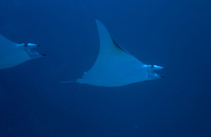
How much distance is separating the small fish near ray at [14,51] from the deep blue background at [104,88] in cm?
345

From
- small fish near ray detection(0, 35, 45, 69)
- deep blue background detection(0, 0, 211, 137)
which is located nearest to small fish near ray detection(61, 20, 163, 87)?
small fish near ray detection(0, 35, 45, 69)

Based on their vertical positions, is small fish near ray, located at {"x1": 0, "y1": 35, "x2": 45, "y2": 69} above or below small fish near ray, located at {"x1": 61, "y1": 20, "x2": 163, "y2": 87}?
above

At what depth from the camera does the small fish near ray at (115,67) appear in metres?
2.70

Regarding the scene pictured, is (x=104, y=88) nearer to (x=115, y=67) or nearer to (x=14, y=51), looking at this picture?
(x=115, y=67)

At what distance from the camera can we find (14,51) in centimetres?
304

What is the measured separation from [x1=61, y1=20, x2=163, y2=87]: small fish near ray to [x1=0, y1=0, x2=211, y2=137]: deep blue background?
3.78 meters

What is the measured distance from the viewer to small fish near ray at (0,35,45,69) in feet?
9.72

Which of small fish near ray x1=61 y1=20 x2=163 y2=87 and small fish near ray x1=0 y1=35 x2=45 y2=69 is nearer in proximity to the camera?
small fish near ray x1=61 y1=20 x2=163 y2=87

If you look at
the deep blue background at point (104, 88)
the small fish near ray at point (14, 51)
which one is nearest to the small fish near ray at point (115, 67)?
the small fish near ray at point (14, 51)

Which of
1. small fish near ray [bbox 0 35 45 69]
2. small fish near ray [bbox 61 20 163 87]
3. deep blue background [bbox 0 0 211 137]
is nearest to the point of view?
small fish near ray [bbox 61 20 163 87]

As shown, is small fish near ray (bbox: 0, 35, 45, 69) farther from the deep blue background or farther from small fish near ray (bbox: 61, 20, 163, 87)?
the deep blue background

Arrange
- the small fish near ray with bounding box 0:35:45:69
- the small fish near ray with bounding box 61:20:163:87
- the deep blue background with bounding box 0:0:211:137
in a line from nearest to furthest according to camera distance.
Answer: the small fish near ray with bounding box 61:20:163:87 < the small fish near ray with bounding box 0:35:45:69 < the deep blue background with bounding box 0:0:211:137

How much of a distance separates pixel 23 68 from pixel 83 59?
2.20 metres

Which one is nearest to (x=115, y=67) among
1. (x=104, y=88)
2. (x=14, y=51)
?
(x=14, y=51)
